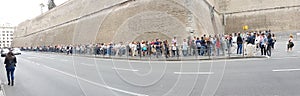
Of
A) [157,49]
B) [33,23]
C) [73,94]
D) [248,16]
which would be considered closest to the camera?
[73,94]

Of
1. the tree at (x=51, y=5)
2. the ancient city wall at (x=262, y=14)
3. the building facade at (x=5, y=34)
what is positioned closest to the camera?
the ancient city wall at (x=262, y=14)

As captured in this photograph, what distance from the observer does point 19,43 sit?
359 ft

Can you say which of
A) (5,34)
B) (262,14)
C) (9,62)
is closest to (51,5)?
(5,34)

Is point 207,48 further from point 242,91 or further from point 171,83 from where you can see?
point 242,91

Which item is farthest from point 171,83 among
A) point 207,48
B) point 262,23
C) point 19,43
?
point 19,43

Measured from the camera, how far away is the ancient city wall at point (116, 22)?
5969 mm

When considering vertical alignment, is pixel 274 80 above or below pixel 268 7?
below

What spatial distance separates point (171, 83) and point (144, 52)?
14686 millimetres

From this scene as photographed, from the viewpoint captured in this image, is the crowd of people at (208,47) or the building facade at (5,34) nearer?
the crowd of people at (208,47)

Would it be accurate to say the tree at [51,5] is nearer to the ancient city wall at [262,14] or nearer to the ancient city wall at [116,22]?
the ancient city wall at [116,22]

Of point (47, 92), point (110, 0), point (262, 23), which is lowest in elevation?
point (47, 92)

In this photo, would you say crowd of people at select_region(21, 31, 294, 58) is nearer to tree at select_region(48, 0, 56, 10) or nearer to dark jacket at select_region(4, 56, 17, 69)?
dark jacket at select_region(4, 56, 17, 69)

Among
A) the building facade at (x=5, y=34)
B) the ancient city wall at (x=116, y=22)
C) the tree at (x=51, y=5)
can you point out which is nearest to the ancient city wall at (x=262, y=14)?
the ancient city wall at (x=116, y=22)

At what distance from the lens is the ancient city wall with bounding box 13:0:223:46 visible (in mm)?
5969
